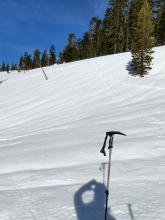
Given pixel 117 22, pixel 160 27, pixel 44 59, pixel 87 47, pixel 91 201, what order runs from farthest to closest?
pixel 44 59
pixel 87 47
pixel 117 22
pixel 160 27
pixel 91 201

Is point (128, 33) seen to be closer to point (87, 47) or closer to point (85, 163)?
point (87, 47)

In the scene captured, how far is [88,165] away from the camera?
37.1 ft

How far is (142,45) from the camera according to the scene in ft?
116

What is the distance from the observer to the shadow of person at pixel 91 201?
758cm

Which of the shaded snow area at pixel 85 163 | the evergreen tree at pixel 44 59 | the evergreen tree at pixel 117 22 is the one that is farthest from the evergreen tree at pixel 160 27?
the evergreen tree at pixel 44 59

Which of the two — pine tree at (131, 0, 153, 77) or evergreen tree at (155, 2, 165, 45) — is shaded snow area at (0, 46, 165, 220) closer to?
pine tree at (131, 0, 153, 77)

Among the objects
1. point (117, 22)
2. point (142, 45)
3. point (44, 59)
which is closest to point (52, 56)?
point (44, 59)

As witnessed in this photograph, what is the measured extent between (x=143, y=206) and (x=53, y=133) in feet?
35.7

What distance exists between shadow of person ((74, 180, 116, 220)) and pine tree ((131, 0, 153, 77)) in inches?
1077

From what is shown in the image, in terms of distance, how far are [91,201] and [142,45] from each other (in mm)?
28638

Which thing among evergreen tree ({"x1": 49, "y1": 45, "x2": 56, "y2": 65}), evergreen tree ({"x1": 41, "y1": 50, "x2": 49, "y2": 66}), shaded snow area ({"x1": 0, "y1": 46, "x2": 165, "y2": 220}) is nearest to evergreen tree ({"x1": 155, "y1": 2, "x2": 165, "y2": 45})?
shaded snow area ({"x1": 0, "y1": 46, "x2": 165, "y2": 220})

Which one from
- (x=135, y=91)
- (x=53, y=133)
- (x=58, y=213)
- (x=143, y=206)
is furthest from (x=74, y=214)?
(x=135, y=91)

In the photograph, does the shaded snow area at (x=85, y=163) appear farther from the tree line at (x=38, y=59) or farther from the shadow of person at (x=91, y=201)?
the tree line at (x=38, y=59)

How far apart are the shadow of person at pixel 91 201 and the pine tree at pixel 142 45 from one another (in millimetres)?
27344
